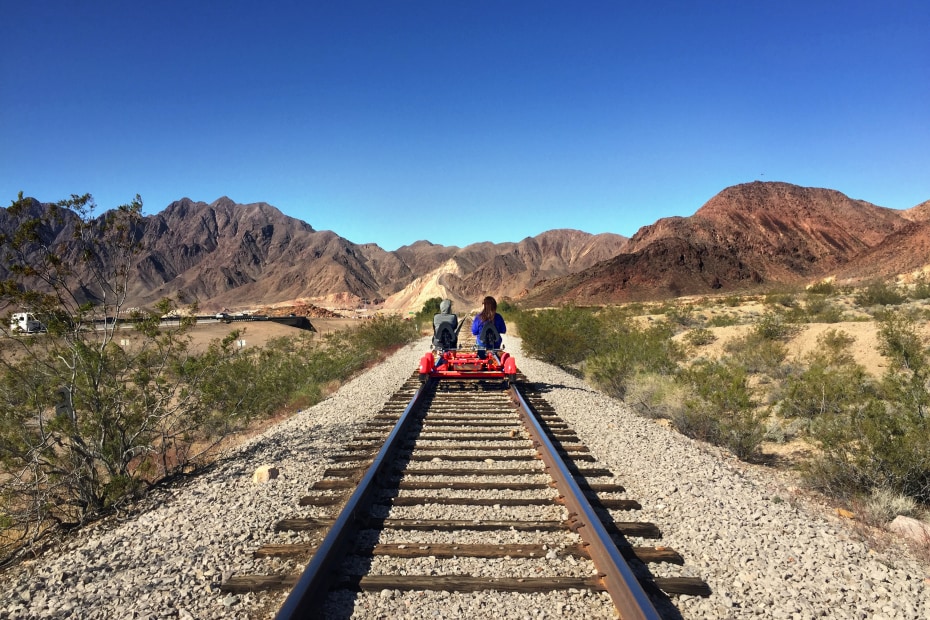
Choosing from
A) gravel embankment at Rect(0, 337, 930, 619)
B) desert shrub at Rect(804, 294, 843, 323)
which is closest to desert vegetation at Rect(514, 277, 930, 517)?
desert shrub at Rect(804, 294, 843, 323)

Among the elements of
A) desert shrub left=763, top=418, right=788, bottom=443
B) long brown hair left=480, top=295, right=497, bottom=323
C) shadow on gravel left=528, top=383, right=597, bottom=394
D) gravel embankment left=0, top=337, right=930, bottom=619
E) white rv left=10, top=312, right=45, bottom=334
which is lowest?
desert shrub left=763, top=418, right=788, bottom=443

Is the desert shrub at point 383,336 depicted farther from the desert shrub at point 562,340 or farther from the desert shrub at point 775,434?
the desert shrub at point 775,434

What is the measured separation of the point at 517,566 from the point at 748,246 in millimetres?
120085

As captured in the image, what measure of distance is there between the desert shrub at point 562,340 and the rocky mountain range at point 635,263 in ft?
152

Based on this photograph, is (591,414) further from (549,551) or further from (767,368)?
(767,368)

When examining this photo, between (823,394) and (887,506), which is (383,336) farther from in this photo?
(887,506)

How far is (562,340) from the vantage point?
18.0 metres

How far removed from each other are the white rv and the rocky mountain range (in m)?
53.0

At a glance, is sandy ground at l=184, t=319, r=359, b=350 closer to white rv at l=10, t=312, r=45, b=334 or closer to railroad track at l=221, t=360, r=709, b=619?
white rv at l=10, t=312, r=45, b=334

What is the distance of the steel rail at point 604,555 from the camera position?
303cm

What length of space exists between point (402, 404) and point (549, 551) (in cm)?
597

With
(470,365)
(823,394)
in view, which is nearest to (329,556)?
(823,394)

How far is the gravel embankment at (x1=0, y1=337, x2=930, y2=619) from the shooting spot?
3.30 metres

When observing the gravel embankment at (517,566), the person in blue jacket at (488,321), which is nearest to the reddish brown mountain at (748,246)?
the person in blue jacket at (488,321)
